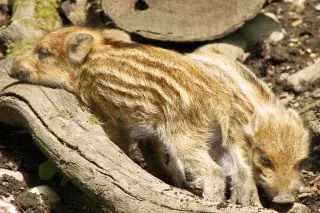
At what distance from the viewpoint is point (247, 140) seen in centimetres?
464

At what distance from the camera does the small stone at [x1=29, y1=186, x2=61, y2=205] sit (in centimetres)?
475

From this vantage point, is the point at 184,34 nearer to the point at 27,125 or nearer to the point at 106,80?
the point at 106,80

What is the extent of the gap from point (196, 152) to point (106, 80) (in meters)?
0.82

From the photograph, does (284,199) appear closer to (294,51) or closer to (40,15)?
(294,51)

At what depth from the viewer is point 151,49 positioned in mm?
4914

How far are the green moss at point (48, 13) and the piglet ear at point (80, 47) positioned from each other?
1.54 m

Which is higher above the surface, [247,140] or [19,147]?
[247,140]

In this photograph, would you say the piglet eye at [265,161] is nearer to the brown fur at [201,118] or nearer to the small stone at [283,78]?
the brown fur at [201,118]

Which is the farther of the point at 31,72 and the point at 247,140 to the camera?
the point at 31,72

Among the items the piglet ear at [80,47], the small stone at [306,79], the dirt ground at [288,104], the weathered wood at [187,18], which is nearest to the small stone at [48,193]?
the dirt ground at [288,104]

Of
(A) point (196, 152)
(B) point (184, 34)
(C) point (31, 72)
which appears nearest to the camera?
(A) point (196, 152)

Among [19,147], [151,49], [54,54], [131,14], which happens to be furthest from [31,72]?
[131,14]

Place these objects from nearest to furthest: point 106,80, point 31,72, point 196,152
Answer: point 196,152, point 106,80, point 31,72

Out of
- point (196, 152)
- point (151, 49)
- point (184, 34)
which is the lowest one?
point (184, 34)
